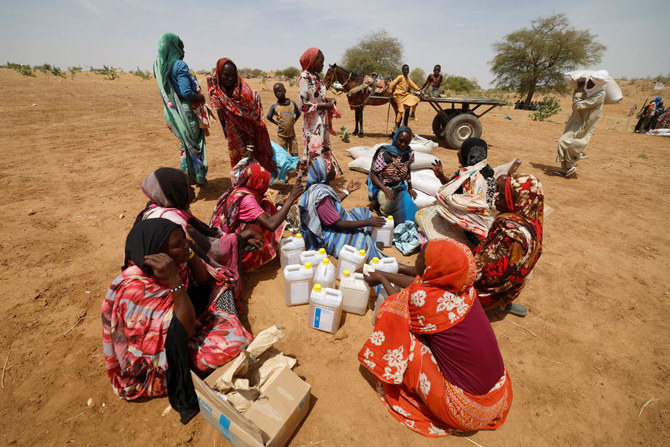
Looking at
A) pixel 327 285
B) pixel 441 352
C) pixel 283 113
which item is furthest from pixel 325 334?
pixel 283 113

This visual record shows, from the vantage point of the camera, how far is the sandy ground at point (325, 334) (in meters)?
1.96

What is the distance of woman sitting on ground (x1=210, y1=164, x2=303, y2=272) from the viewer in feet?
9.64

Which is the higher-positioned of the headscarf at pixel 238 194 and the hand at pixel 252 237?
the headscarf at pixel 238 194

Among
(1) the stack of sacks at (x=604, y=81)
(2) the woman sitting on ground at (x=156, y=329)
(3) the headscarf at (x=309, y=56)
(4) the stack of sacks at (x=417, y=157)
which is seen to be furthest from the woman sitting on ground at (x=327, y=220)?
(1) the stack of sacks at (x=604, y=81)

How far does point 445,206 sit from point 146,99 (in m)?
15.3

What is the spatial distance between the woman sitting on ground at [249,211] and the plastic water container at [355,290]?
89 centimetres

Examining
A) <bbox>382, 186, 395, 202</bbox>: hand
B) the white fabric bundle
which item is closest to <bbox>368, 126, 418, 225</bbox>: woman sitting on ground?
<bbox>382, 186, 395, 202</bbox>: hand

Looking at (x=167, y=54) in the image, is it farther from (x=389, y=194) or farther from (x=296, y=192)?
(x=389, y=194)

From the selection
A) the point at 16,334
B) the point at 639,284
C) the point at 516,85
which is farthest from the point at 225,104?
the point at 516,85

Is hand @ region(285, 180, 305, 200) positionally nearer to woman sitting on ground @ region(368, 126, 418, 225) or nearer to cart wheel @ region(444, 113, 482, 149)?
woman sitting on ground @ region(368, 126, 418, 225)

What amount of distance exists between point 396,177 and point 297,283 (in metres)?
2.31

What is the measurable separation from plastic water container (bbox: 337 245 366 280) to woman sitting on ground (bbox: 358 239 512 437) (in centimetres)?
91

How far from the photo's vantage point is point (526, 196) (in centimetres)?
266

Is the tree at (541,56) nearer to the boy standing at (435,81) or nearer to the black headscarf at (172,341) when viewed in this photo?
the boy standing at (435,81)
